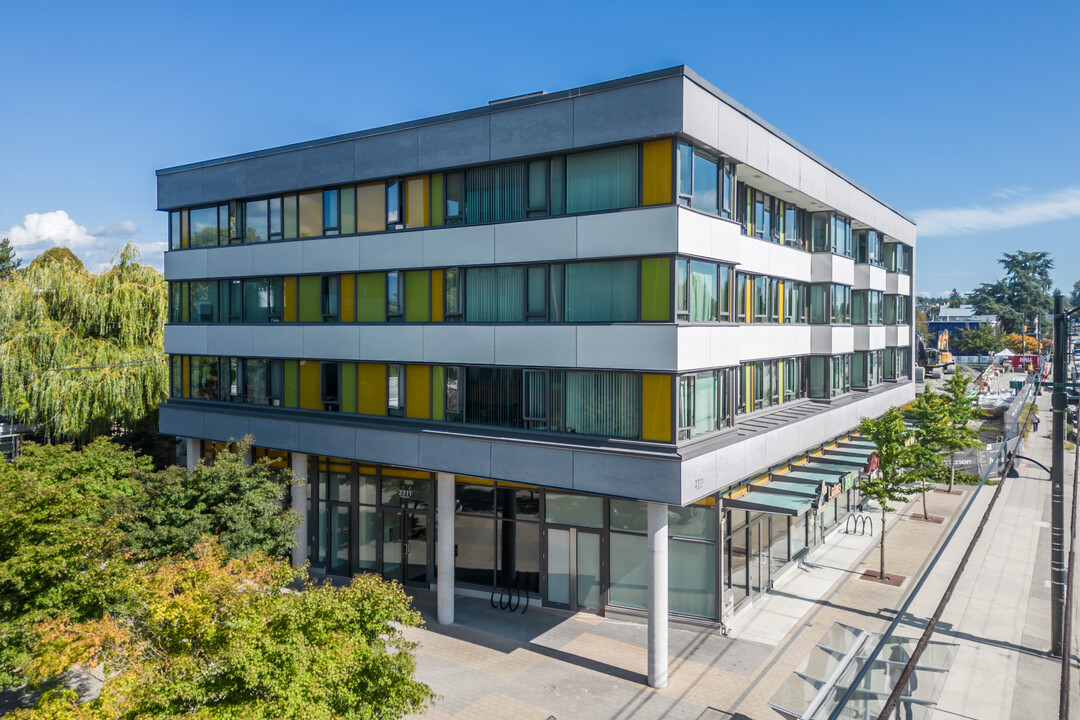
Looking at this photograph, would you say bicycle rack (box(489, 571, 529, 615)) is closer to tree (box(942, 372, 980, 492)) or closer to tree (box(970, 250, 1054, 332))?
tree (box(942, 372, 980, 492))

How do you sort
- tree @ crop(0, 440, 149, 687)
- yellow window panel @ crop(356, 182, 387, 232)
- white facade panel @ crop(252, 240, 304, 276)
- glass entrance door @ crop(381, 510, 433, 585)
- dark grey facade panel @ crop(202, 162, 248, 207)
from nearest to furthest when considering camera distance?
1. tree @ crop(0, 440, 149, 687)
2. yellow window panel @ crop(356, 182, 387, 232)
3. glass entrance door @ crop(381, 510, 433, 585)
4. white facade panel @ crop(252, 240, 304, 276)
5. dark grey facade panel @ crop(202, 162, 248, 207)

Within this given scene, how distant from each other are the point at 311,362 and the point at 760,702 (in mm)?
15320

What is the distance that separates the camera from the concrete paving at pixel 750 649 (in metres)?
14.7

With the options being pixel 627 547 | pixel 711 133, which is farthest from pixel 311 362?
pixel 711 133

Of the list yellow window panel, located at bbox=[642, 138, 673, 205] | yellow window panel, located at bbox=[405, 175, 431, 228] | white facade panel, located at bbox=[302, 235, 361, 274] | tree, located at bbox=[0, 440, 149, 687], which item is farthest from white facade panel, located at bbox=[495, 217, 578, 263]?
tree, located at bbox=[0, 440, 149, 687]

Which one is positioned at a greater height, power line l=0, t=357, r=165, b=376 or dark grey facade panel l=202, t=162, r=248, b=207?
dark grey facade panel l=202, t=162, r=248, b=207

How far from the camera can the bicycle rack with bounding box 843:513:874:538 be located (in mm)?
28000

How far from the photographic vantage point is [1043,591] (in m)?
21.7

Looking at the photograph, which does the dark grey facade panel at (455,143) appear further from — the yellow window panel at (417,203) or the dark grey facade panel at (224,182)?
the dark grey facade panel at (224,182)

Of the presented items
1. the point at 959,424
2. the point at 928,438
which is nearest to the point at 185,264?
the point at 928,438

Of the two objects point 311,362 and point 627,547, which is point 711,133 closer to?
point 627,547

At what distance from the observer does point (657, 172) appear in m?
16.0

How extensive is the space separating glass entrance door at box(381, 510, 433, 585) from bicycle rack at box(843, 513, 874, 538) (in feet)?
54.8

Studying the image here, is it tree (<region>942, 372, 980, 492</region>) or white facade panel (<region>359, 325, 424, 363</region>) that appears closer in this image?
white facade panel (<region>359, 325, 424, 363</region>)
